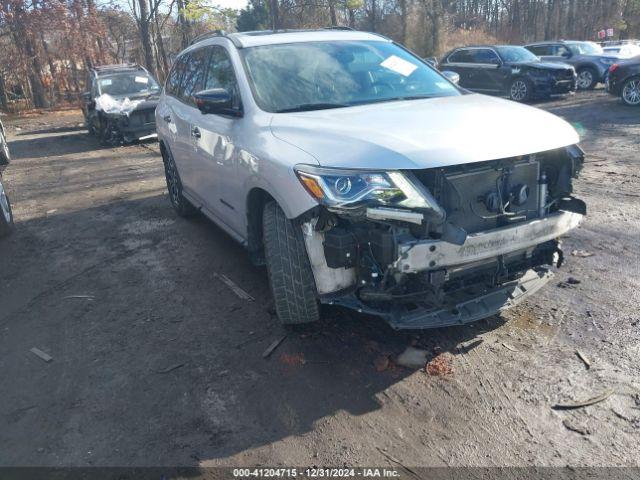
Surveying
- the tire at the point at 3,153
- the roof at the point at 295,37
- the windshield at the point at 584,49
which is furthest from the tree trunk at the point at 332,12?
the roof at the point at 295,37

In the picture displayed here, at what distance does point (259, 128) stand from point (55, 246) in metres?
3.58

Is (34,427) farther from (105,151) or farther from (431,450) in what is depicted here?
(105,151)

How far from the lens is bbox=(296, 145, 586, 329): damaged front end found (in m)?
2.96

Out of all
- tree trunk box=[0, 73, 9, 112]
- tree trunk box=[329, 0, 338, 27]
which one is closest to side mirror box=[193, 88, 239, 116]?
tree trunk box=[0, 73, 9, 112]

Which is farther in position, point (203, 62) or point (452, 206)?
point (203, 62)

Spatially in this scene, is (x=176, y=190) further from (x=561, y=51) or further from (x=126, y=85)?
(x=561, y=51)

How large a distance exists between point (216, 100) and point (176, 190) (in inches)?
116

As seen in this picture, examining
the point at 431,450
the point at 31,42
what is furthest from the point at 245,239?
the point at 31,42

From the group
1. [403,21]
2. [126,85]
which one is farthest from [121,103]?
[403,21]

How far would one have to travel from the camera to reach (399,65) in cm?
470

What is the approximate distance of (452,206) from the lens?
10.3ft

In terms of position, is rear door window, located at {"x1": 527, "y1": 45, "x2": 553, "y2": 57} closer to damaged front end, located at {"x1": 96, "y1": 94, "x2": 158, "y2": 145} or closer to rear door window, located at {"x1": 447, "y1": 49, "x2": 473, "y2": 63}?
rear door window, located at {"x1": 447, "y1": 49, "x2": 473, "y2": 63}

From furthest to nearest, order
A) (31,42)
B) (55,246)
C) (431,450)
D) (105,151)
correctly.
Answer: (31,42)
(105,151)
(55,246)
(431,450)

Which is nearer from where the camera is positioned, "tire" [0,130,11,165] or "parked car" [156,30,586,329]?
"parked car" [156,30,586,329]
